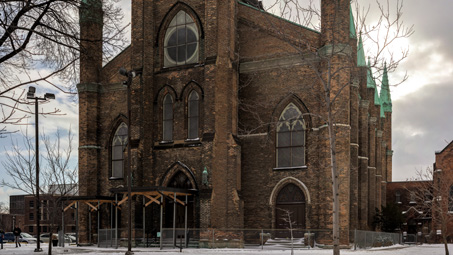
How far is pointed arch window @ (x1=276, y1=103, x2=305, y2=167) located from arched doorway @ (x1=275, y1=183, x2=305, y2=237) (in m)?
1.44

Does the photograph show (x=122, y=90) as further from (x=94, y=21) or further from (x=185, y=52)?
(x=94, y=21)

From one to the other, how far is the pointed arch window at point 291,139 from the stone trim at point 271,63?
2373mm

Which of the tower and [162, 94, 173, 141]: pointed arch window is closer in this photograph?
[162, 94, 173, 141]: pointed arch window

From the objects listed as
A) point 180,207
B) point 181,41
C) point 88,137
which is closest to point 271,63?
point 181,41

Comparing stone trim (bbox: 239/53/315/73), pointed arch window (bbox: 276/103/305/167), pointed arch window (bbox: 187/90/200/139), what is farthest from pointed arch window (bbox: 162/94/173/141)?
pointed arch window (bbox: 276/103/305/167)

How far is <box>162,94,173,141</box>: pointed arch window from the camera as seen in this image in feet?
105

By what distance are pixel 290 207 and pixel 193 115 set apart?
309 inches

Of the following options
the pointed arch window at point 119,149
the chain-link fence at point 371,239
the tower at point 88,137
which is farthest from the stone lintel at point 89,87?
the chain-link fence at point 371,239

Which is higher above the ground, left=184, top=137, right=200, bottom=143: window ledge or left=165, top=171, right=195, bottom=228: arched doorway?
left=184, top=137, right=200, bottom=143: window ledge

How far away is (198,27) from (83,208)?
1375 centimetres

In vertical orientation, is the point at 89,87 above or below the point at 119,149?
above

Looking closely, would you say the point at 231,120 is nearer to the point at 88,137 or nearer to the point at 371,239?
the point at 88,137

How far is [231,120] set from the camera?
30.2 meters

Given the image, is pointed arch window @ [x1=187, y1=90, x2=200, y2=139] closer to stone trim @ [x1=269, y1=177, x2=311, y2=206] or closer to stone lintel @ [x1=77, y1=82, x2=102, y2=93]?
stone trim @ [x1=269, y1=177, x2=311, y2=206]
